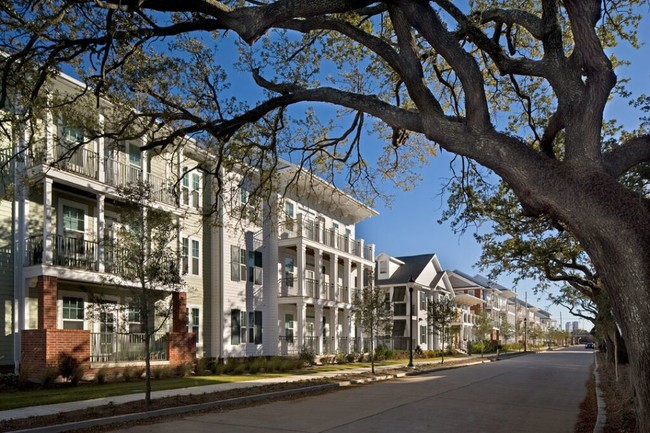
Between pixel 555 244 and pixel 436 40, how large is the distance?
1688 centimetres

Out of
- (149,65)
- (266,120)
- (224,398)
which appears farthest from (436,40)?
(224,398)

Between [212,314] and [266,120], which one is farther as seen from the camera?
[212,314]

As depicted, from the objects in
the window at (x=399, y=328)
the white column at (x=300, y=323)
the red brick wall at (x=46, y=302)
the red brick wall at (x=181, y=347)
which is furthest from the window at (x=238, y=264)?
the window at (x=399, y=328)

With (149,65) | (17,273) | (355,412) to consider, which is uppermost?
(149,65)

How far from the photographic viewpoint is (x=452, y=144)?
739 cm

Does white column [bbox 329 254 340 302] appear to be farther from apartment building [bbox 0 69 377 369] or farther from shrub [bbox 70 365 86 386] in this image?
shrub [bbox 70 365 86 386]

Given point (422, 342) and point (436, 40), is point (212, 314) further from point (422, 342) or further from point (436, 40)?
point (422, 342)

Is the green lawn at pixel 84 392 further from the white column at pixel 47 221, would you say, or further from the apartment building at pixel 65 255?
the white column at pixel 47 221

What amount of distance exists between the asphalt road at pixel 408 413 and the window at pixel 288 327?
13048 mm

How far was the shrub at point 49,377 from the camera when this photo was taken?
18.2 m

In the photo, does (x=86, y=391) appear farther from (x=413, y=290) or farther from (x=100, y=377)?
(x=413, y=290)

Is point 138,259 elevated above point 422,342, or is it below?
A: above

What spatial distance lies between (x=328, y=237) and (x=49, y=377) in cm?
2164

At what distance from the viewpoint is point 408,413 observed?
14156 millimetres
